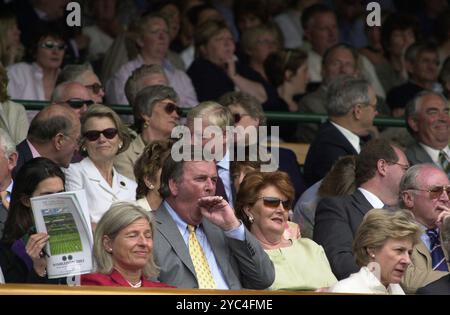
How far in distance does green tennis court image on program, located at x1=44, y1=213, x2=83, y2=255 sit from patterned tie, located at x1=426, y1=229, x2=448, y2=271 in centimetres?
250

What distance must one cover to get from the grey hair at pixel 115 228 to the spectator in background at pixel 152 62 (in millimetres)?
4321

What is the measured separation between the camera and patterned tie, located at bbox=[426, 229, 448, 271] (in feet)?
34.2

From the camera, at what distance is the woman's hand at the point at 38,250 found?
362 inches

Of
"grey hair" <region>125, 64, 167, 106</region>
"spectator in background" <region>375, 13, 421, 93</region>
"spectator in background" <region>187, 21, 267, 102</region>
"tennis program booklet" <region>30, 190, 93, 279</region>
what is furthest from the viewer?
"spectator in background" <region>375, 13, 421, 93</region>

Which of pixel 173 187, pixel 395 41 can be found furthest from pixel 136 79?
pixel 395 41

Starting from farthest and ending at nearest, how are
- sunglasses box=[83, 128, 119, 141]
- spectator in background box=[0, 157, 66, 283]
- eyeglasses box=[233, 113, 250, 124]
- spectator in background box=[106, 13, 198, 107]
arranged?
spectator in background box=[106, 13, 198, 107]
eyeglasses box=[233, 113, 250, 124]
sunglasses box=[83, 128, 119, 141]
spectator in background box=[0, 157, 66, 283]

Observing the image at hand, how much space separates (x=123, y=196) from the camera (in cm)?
1103

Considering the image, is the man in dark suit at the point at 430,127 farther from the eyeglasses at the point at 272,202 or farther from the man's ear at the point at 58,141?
the man's ear at the point at 58,141

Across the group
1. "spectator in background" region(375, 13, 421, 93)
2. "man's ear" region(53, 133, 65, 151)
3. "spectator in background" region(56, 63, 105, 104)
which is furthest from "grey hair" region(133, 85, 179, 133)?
"spectator in background" region(375, 13, 421, 93)

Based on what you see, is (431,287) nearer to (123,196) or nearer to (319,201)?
(319,201)

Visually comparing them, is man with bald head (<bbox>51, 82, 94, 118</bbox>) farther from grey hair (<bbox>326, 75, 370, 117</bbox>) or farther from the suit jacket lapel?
the suit jacket lapel

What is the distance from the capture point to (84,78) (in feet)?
40.5

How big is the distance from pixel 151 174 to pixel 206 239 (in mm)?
850

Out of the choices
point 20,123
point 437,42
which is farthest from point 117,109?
point 437,42
